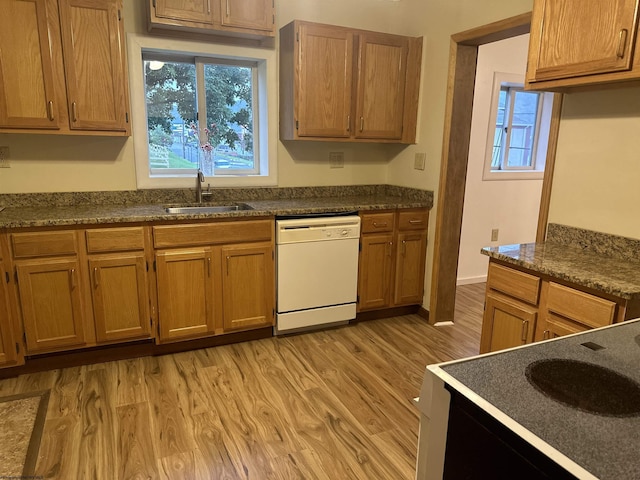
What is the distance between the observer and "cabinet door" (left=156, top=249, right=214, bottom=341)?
270cm

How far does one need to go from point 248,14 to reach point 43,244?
73.5 inches

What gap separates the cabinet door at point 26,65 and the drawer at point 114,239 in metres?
0.70

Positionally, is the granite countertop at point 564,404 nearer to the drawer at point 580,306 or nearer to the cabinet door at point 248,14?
the drawer at point 580,306

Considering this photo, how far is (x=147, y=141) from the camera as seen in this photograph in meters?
3.04

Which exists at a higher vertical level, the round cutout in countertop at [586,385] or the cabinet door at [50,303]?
the round cutout in countertop at [586,385]

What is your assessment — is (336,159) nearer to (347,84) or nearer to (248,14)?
(347,84)

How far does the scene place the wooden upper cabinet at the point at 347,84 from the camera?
3.07 metres

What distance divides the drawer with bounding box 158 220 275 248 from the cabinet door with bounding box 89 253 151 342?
0.18 meters

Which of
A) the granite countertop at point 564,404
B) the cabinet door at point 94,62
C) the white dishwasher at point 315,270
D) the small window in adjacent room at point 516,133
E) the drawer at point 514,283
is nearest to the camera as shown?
the granite countertop at point 564,404

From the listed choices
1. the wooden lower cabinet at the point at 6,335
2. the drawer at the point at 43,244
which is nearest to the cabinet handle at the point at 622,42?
the drawer at the point at 43,244

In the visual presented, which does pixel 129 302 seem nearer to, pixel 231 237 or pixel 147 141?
pixel 231 237

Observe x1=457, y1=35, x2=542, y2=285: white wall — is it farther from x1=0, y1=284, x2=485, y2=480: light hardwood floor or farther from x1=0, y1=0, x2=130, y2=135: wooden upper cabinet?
x1=0, y1=0, x2=130, y2=135: wooden upper cabinet

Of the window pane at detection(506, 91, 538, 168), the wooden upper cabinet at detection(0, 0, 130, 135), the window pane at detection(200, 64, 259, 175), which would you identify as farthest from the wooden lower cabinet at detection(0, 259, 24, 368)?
the window pane at detection(506, 91, 538, 168)

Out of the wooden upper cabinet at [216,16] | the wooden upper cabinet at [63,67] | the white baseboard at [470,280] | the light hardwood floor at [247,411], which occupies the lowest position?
the light hardwood floor at [247,411]
